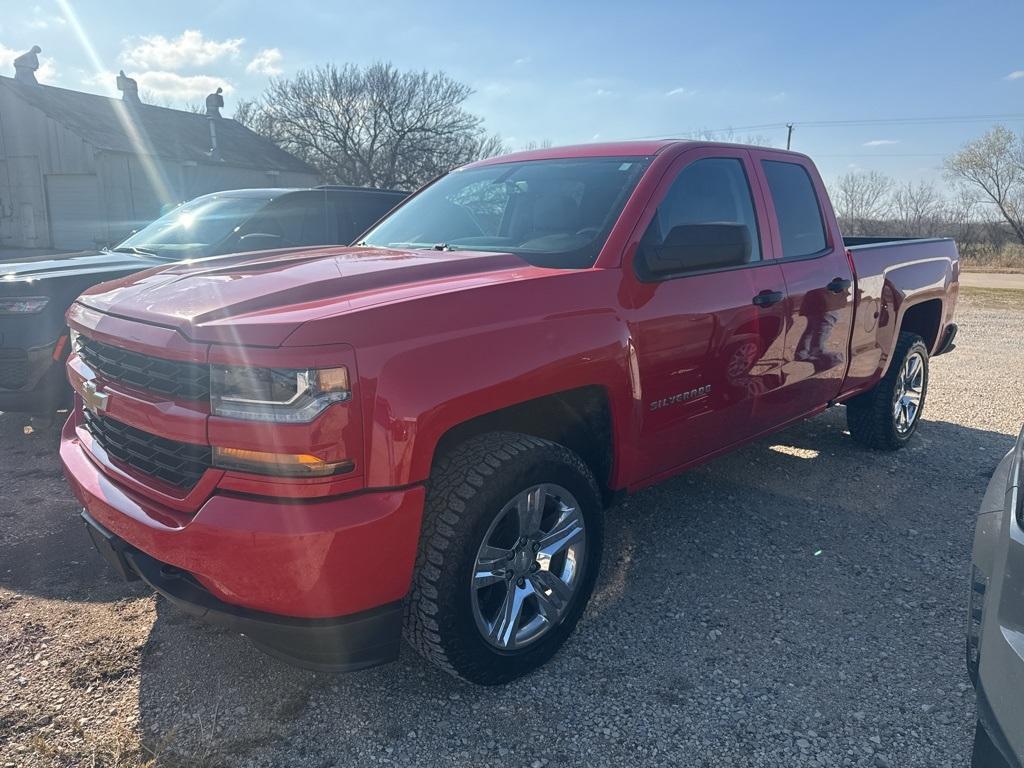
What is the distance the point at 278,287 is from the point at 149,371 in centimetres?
48

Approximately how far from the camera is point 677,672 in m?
2.65

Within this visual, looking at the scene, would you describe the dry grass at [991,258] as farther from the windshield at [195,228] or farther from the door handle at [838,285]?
the windshield at [195,228]

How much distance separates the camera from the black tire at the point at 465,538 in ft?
7.31

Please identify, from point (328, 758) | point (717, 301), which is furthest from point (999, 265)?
point (328, 758)

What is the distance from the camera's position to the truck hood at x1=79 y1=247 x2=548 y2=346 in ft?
6.82

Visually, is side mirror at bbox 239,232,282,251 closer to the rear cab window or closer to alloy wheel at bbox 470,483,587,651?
the rear cab window

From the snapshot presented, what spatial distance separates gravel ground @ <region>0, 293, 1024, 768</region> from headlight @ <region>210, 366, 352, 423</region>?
111 centimetres

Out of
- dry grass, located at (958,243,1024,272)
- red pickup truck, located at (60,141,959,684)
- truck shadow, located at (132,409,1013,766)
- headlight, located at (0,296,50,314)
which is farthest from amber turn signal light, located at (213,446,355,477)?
dry grass, located at (958,243,1024,272)

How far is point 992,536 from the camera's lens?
6.05 feet

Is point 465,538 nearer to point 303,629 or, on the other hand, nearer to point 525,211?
point 303,629

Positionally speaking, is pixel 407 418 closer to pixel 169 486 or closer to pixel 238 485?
pixel 238 485

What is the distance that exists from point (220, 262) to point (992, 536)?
2977 millimetres

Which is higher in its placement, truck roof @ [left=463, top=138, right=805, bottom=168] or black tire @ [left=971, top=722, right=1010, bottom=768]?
truck roof @ [left=463, top=138, right=805, bottom=168]

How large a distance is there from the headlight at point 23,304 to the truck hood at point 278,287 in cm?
202
